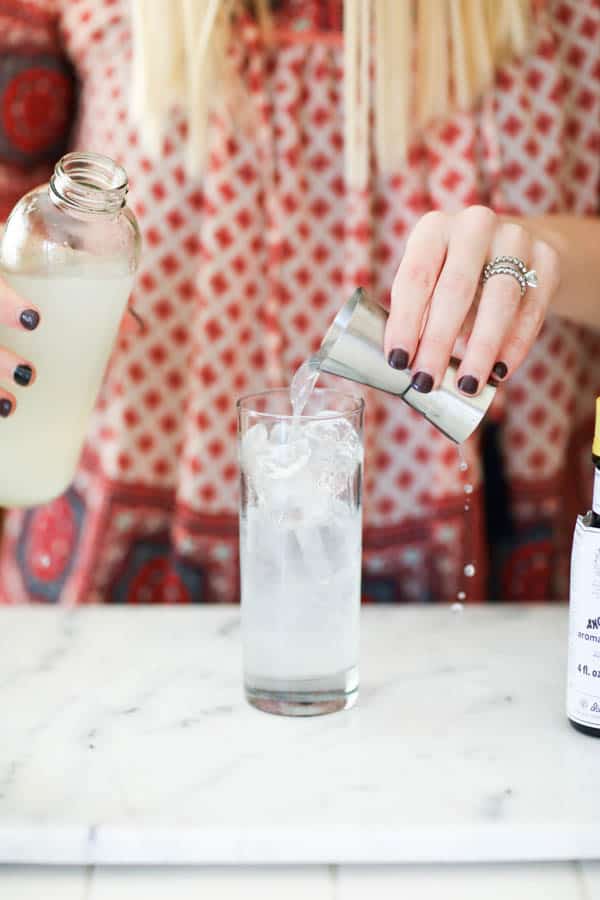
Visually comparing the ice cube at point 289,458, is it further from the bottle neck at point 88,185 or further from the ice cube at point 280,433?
the bottle neck at point 88,185

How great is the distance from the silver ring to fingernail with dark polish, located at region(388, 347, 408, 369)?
136 mm

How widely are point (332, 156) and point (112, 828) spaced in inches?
36.1

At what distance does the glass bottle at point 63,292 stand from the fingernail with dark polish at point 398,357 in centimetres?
24

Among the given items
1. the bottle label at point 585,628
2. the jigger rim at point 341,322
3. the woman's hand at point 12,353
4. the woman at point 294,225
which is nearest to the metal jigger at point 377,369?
the jigger rim at point 341,322

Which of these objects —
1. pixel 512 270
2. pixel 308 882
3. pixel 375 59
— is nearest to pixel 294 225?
pixel 375 59

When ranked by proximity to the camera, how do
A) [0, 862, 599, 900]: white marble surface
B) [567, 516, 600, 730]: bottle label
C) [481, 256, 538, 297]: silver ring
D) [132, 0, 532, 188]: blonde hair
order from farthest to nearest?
[132, 0, 532, 188]: blonde hair, [481, 256, 538, 297]: silver ring, [567, 516, 600, 730]: bottle label, [0, 862, 599, 900]: white marble surface

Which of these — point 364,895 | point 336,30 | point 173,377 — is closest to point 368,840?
point 364,895

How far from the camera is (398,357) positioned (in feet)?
2.74

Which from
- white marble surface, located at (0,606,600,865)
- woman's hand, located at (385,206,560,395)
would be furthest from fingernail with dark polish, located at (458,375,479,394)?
white marble surface, located at (0,606,600,865)

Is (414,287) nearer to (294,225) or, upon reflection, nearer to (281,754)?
(281,754)

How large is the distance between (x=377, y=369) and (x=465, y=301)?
97 millimetres

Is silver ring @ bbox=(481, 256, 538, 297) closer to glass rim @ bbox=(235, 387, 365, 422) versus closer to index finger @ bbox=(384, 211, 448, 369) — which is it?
index finger @ bbox=(384, 211, 448, 369)

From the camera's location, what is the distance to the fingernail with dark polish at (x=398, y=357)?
0.83 metres

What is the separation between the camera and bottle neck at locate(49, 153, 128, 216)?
87 cm
